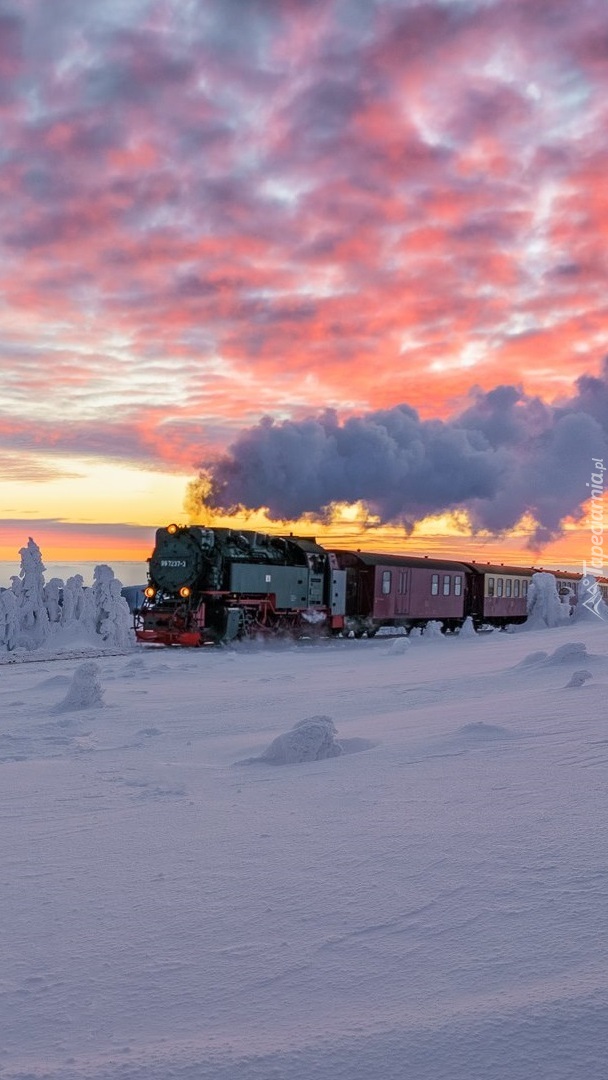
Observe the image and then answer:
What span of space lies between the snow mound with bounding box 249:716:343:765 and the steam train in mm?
17113

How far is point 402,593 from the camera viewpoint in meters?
32.9

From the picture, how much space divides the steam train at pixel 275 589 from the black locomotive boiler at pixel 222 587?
3cm

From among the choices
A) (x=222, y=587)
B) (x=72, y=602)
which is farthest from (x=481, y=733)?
(x=72, y=602)

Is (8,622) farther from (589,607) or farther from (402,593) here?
(589,607)

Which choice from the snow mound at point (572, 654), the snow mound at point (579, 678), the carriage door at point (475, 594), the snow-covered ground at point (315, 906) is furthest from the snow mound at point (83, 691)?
the carriage door at point (475, 594)

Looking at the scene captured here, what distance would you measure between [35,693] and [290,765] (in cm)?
824

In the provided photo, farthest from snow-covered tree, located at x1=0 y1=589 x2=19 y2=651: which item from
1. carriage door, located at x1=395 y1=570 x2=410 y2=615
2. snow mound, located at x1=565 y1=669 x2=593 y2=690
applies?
snow mound, located at x1=565 y1=669 x2=593 y2=690

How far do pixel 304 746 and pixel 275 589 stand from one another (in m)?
19.2

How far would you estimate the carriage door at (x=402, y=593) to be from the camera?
1284 inches

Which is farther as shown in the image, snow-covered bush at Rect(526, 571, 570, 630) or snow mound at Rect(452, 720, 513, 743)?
snow-covered bush at Rect(526, 571, 570, 630)

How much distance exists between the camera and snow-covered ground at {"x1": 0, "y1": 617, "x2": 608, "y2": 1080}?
2.69 m

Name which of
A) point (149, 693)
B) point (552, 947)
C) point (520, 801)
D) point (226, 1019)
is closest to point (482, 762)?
point (520, 801)

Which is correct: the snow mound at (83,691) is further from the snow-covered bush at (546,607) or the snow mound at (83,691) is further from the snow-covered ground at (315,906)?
the snow-covered bush at (546,607)

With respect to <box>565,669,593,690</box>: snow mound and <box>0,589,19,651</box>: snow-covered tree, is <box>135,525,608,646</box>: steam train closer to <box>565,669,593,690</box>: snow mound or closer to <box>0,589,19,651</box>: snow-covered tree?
<box>0,589,19,651</box>: snow-covered tree
